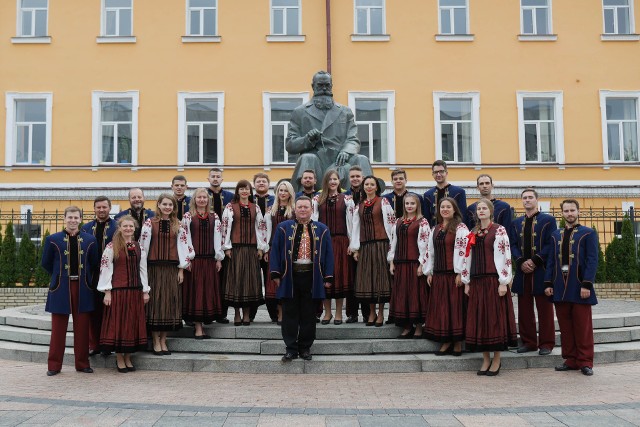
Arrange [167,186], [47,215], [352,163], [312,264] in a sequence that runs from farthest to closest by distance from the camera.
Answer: [167,186] < [47,215] < [352,163] < [312,264]

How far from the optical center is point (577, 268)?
7.77 m

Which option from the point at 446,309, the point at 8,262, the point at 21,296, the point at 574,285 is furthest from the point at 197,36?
the point at 574,285

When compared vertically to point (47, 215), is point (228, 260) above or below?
below

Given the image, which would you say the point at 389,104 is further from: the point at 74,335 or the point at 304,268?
the point at 74,335

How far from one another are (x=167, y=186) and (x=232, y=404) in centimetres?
1404

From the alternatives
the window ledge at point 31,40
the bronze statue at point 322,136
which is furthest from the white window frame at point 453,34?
the window ledge at point 31,40

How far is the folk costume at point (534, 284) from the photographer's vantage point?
823cm

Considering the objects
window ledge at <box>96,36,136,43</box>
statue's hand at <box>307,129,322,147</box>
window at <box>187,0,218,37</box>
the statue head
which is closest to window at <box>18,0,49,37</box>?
window ledge at <box>96,36,136,43</box>

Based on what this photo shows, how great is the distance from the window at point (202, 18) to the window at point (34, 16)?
445 cm

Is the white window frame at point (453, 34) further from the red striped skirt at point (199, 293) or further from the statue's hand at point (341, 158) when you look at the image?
the red striped skirt at point (199, 293)

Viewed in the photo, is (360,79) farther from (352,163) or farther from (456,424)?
(456,424)

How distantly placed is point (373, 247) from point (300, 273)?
1129 millimetres

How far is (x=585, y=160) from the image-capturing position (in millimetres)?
20234

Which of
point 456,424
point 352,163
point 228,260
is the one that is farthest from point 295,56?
point 456,424
